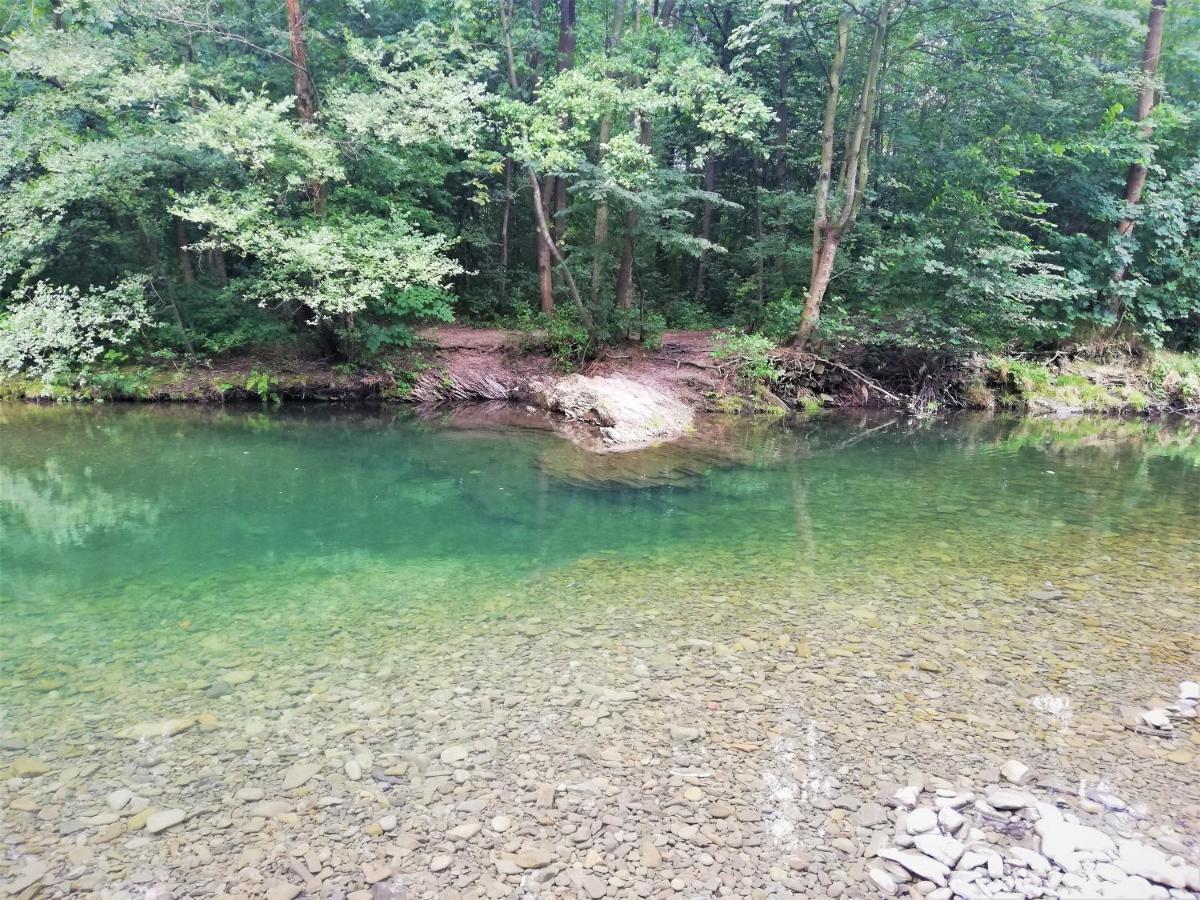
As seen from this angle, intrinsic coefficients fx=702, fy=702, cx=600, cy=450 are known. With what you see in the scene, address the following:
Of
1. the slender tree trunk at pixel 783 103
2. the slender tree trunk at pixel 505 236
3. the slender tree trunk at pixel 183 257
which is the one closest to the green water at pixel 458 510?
the slender tree trunk at pixel 183 257

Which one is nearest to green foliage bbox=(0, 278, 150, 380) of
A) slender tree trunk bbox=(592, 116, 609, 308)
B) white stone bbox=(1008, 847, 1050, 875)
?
slender tree trunk bbox=(592, 116, 609, 308)

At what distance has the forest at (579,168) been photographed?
44.4ft

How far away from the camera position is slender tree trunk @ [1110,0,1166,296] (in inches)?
630

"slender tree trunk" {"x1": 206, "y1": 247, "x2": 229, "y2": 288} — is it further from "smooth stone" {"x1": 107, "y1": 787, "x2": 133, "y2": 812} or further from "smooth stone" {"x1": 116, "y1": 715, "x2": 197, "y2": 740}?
"smooth stone" {"x1": 107, "y1": 787, "x2": 133, "y2": 812}

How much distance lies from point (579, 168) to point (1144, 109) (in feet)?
45.2

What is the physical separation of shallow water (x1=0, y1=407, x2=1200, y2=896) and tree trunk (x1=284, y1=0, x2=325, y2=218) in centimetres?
702

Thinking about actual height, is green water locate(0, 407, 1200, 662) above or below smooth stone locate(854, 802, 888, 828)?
above

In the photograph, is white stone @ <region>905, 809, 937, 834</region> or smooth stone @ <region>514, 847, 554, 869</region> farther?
white stone @ <region>905, 809, 937, 834</region>

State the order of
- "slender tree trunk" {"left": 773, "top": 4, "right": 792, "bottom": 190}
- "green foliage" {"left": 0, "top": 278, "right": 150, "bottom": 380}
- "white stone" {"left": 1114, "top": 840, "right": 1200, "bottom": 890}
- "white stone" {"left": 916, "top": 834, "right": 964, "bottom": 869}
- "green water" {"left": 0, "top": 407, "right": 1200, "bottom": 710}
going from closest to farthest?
1. "white stone" {"left": 1114, "top": 840, "right": 1200, "bottom": 890}
2. "white stone" {"left": 916, "top": 834, "right": 964, "bottom": 869}
3. "green water" {"left": 0, "top": 407, "right": 1200, "bottom": 710}
4. "green foliage" {"left": 0, "top": 278, "right": 150, "bottom": 380}
5. "slender tree trunk" {"left": 773, "top": 4, "right": 792, "bottom": 190}

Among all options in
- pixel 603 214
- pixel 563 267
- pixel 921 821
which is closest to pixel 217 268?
pixel 563 267

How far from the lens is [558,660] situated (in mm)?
4852

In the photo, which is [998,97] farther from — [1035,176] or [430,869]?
[430,869]

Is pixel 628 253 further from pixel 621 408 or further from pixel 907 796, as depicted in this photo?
pixel 907 796

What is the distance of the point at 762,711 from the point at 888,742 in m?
0.71
